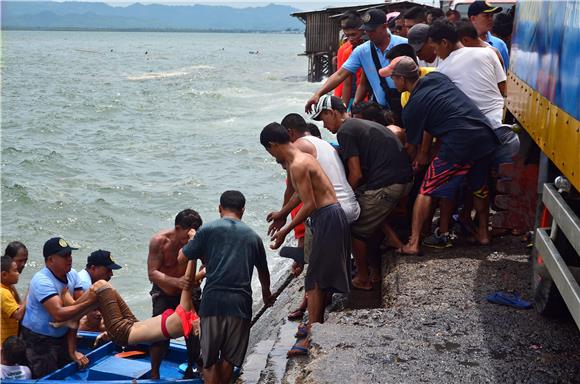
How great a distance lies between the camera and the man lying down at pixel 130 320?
6692 millimetres

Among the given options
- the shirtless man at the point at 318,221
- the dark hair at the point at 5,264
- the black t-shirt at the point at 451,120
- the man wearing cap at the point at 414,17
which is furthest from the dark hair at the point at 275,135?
the man wearing cap at the point at 414,17

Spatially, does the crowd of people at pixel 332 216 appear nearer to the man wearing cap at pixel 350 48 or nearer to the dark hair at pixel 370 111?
the dark hair at pixel 370 111

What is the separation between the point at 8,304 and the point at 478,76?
4.74 meters

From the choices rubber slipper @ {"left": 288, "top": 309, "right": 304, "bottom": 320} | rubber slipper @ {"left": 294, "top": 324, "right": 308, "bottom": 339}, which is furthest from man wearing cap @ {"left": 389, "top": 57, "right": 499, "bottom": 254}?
rubber slipper @ {"left": 294, "top": 324, "right": 308, "bottom": 339}

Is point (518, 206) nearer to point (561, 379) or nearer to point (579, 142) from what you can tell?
point (561, 379)

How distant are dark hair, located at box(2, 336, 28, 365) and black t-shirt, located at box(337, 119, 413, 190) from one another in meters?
3.33

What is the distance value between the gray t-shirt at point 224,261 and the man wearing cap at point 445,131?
5.54 ft

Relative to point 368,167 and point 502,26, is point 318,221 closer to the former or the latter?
point 368,167

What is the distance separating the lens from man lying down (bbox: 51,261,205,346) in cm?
669

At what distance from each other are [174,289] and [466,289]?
274 cm

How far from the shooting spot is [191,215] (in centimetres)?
724

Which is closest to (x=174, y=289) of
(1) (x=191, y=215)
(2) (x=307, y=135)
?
(1) (x=191, y=215)

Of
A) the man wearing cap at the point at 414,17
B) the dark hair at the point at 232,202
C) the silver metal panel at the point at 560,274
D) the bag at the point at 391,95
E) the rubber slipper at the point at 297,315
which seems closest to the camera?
the silver metal panel at the point at 560,274

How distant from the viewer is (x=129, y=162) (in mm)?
27219
